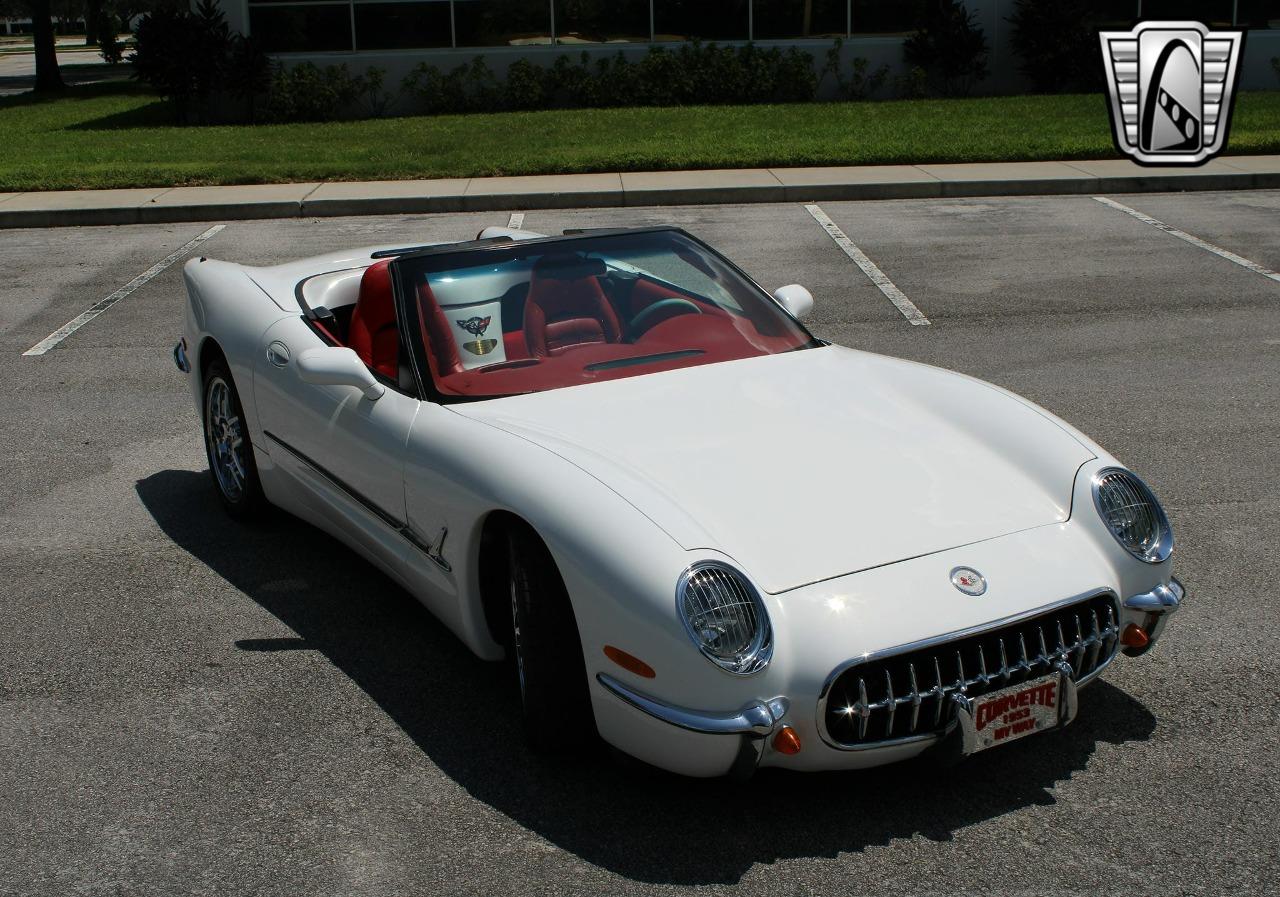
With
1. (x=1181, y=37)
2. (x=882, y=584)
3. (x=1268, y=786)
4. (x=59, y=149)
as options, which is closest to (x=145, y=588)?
(x=882, y=584)

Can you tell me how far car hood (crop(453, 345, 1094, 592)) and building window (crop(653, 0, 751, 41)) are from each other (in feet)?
60.8

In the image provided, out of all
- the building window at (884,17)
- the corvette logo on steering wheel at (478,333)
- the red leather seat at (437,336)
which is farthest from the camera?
the building window at (884,17)

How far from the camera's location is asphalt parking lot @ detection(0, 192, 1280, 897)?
11.5 ft

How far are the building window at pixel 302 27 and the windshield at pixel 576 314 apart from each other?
18.4 m

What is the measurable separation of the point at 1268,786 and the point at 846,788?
1094 millimetres

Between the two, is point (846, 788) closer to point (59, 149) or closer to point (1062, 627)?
point (1062, 627)

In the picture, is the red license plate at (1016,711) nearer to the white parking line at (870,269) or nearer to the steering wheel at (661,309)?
the steering wheel at (661,309)

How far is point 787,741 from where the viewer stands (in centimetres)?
347

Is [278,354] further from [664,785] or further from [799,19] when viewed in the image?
[799,19]

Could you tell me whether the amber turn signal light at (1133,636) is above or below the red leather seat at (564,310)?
below

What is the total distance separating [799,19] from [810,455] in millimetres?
19820

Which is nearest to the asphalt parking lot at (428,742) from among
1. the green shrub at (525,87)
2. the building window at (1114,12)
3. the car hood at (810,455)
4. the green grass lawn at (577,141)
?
the car hood at (810,455)

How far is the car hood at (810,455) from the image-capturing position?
3.77 m

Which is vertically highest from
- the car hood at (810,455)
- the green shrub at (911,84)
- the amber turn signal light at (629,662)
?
the green shrub at (911,84)
